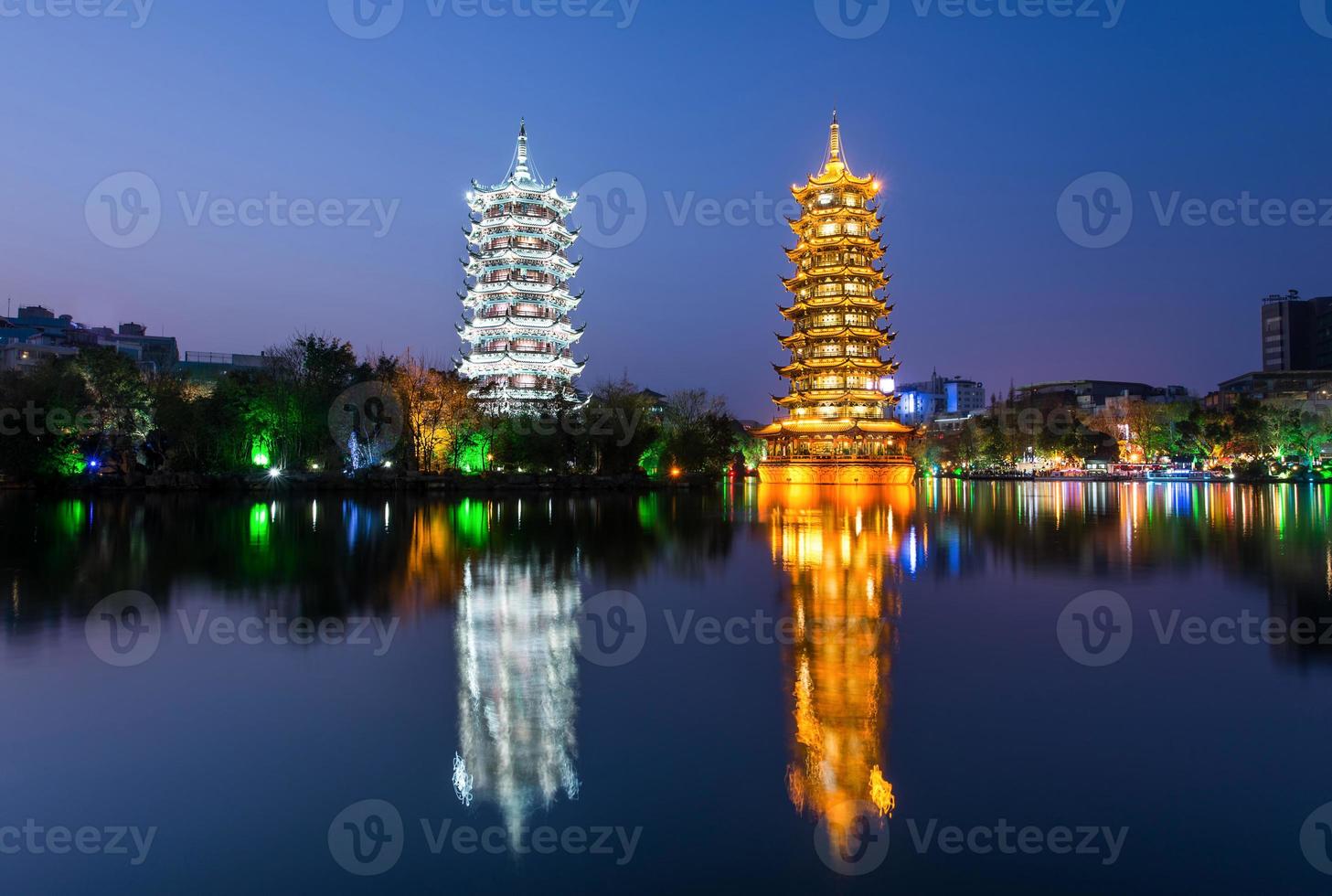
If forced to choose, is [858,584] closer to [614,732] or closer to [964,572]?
[964,572]

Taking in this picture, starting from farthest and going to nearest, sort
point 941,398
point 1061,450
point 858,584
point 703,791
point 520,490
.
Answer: point 941,398
point 1061,450
point 520,490
point 858,584
point 703,791

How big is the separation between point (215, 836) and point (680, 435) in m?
52.5

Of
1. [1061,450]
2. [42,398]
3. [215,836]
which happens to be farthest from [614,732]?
[1061,450]

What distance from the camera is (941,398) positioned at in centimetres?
19725
